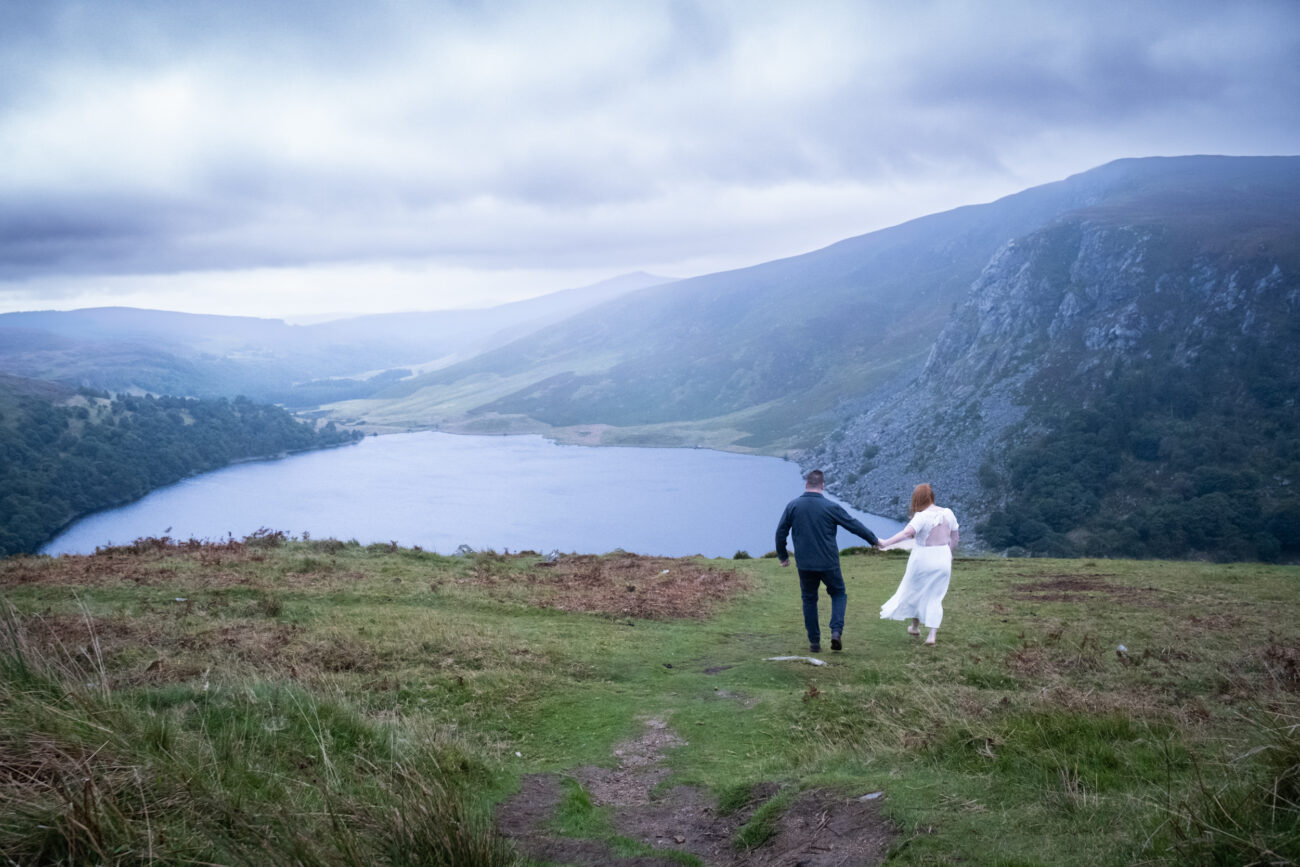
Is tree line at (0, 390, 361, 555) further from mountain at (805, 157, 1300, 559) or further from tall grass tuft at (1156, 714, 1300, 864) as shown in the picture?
mountain at (805, 157, 1300, 559)

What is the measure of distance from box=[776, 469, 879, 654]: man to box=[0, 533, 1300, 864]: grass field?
74cm

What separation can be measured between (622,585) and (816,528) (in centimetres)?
850

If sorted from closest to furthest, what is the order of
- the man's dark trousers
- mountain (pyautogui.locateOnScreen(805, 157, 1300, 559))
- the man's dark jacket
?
1. the man's dark jacket
2. the man's dark trousers
3. mountain (pyautogui.locateOnScreen(805, 157, 1300, 559))

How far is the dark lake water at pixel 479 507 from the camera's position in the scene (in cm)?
11531

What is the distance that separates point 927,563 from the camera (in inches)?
502

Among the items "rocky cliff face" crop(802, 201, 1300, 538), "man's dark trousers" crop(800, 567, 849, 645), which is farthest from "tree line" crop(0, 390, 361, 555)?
"rocky cliff face" crop(802, 201, 1300, 538)

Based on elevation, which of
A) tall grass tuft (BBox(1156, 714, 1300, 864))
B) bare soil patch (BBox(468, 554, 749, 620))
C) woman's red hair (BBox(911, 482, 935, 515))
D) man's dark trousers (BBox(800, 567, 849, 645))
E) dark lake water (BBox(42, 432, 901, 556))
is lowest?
dark lake water (BBox(42, 432, 901, 556))

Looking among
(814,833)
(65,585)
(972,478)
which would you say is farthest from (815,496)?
(972,478)

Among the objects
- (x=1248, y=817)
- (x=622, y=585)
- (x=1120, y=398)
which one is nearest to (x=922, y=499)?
(x=622, y=585)

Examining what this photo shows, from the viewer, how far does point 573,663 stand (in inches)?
459

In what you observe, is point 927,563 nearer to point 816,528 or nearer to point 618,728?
point 816,528

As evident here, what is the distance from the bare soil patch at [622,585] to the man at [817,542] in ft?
13.9

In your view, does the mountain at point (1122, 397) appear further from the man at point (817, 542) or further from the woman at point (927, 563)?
the man at point (817, 542)

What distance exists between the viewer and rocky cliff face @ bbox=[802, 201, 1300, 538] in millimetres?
124688
